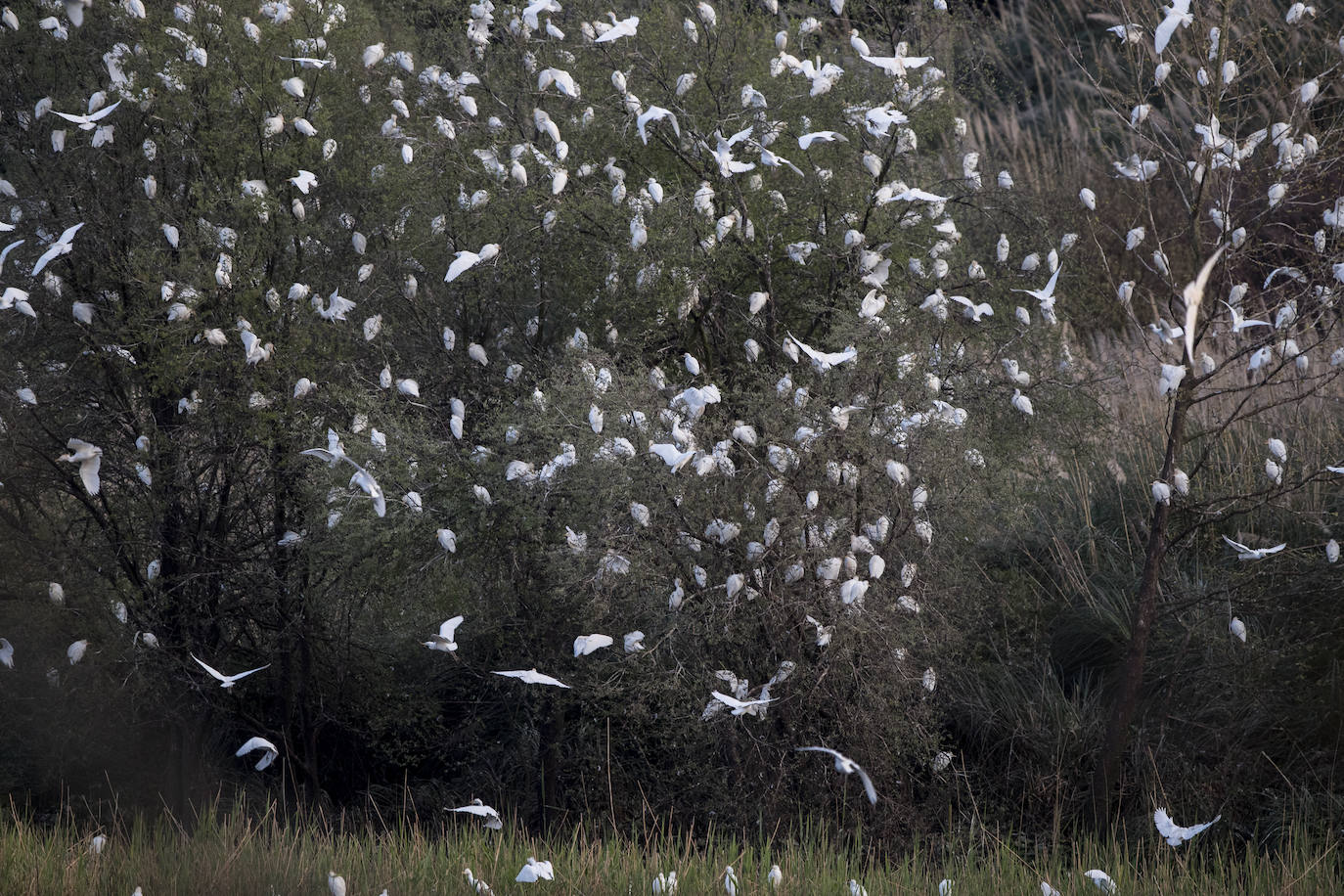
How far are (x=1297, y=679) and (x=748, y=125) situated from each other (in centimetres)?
301

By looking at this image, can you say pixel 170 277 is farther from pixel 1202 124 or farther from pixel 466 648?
pixel 1202 124

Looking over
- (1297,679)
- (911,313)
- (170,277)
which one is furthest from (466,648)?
(1297,679)

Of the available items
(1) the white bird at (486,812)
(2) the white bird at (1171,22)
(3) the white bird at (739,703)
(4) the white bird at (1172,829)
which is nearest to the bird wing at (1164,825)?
(4) the white bird at (1172,829)

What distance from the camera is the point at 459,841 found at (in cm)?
439

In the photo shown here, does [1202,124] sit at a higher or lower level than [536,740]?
higher

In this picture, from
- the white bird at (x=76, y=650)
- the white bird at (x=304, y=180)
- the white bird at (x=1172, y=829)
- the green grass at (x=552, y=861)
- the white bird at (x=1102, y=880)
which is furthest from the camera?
the white bird at (x=76, y=650)

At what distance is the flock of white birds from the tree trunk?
12cm

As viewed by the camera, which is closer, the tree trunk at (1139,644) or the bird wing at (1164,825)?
the bird wing at (1164,825)

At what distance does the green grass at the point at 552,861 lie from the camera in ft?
12.8

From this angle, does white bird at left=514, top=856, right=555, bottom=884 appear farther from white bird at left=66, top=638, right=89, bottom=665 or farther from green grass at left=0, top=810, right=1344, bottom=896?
white bird at left=66, top=638, right=89, bottom=665

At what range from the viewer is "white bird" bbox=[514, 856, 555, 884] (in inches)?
142

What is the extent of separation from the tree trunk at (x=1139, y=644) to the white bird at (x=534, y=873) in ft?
6.67

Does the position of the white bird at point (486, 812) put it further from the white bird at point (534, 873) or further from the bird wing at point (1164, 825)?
the bird wing at point (1164, 825)

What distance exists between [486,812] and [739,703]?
0.91 m
